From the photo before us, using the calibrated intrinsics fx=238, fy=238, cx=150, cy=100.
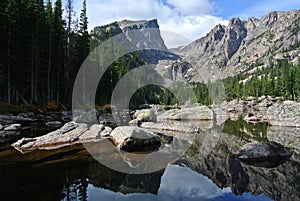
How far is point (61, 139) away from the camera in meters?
14.2

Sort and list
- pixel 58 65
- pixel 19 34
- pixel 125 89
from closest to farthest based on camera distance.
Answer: pixel 19 34
pixel 58 65
pixel 125 89

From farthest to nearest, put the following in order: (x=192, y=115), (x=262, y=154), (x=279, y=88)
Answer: (x=279, y=88), (x=192, y=115), (x=262, y=154)

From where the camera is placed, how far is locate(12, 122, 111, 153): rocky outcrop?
12.4 m

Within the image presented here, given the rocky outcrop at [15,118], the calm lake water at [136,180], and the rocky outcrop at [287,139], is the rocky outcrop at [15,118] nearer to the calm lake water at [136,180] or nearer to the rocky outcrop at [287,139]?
the calm lake water at [136,180]

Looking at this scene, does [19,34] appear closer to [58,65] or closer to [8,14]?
[8,14]

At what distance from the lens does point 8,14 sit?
94.1ft

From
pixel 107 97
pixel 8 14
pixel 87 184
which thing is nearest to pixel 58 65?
pixel 8 14

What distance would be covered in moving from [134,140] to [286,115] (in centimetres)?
2330

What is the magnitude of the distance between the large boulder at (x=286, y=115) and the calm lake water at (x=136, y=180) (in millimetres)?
19304

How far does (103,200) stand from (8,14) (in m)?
30.2

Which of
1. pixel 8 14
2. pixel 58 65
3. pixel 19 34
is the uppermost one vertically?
pixel 8 14

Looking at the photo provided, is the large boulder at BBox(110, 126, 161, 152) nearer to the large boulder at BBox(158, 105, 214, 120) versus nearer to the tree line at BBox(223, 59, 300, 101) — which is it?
the large boulder at BBox(158, 105, 214, 120)

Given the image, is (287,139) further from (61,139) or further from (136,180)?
(61,139)

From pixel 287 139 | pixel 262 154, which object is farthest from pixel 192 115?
pixel 262 154
